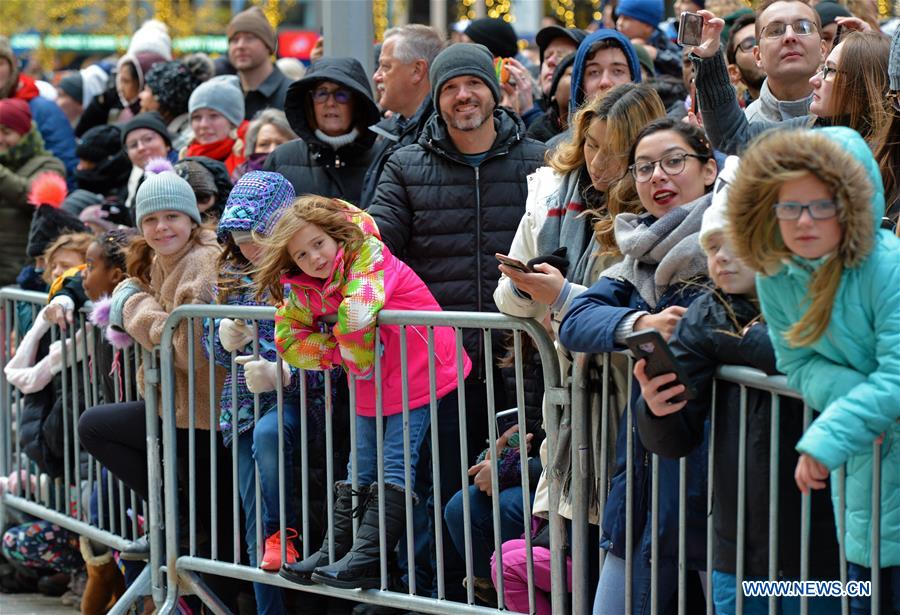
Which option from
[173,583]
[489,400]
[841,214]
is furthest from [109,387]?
[841,214]

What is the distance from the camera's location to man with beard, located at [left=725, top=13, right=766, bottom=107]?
258 inches

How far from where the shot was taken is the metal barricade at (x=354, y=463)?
4668 millimetres

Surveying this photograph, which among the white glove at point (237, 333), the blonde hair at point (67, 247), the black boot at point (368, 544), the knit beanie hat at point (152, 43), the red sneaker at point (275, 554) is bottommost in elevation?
the red sneaker at point (275, 554)

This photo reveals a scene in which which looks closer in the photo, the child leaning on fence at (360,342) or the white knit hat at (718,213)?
the white knit hat at (718,213)

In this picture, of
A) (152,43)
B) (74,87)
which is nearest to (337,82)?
(152,43)

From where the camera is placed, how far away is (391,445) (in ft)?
16.8

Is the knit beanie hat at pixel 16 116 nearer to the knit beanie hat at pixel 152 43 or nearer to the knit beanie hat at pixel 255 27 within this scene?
the knit beanie hat at pixel 152 43

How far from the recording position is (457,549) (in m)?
5.19

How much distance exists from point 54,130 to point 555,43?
461 cm

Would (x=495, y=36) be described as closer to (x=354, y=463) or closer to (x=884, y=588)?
(x=354, y=463)

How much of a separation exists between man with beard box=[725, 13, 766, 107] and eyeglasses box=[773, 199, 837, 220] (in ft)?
10.4

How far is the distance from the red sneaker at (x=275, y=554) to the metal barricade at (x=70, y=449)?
2.69 ft

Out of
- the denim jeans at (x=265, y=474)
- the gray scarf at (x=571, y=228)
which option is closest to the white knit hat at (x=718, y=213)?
the gray scarf at (x=571, y=228)

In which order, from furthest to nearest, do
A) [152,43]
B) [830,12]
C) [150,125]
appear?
[152,43] < [150,125] < [830,12]
